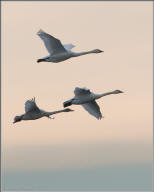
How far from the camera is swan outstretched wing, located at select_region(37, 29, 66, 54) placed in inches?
3359

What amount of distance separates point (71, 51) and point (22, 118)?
14.6ft

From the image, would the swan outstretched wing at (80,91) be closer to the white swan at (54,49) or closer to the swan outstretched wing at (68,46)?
the white swan at (54,49)

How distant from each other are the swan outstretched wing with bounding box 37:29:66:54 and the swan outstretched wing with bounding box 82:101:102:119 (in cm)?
433

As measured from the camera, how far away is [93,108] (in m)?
89.3

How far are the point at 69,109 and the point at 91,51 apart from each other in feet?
11.3

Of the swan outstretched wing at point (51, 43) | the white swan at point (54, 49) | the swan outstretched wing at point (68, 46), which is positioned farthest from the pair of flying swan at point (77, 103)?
the swan outstretched wing at point (68, 46)

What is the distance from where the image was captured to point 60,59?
283ft

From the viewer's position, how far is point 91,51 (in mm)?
88938

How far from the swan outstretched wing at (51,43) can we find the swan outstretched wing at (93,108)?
14.2ft

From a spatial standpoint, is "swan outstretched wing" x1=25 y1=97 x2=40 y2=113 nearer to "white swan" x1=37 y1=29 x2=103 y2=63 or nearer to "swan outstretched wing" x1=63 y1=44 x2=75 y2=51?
"white swan" x1=37 y1=29 x2=103 y2=63

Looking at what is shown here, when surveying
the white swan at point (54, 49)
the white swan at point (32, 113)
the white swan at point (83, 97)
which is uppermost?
the white swan at point (54, 49)

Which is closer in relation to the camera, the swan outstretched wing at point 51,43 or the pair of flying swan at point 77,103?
the swan outstretched wing at point 51,43

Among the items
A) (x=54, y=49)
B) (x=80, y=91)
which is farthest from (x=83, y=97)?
(x=54, y=49)

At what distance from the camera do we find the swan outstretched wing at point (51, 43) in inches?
3359
